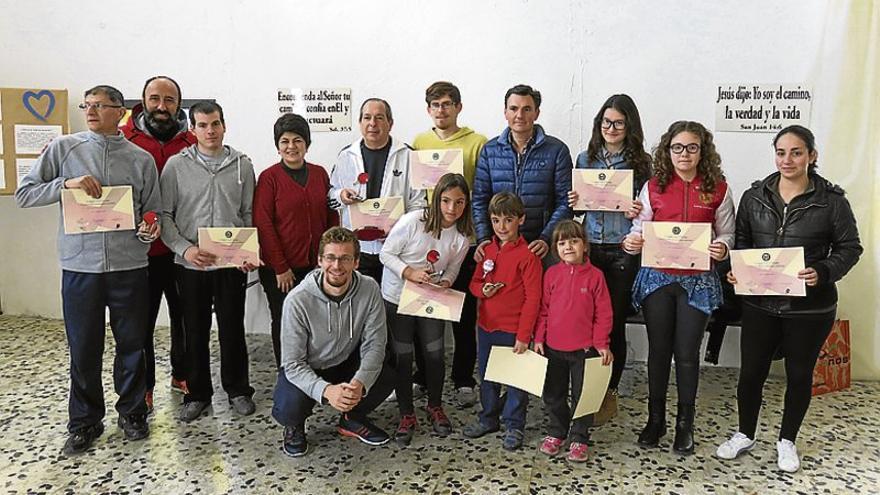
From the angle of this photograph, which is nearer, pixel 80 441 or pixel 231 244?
pixel 80 441

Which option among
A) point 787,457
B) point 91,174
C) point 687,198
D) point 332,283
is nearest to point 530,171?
point 687,198

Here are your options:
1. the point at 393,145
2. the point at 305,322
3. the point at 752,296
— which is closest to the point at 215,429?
the point at 305,322

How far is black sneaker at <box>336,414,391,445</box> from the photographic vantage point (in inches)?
114

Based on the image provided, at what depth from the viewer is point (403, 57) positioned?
4.15 m

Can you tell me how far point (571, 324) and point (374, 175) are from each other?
46.7 inches

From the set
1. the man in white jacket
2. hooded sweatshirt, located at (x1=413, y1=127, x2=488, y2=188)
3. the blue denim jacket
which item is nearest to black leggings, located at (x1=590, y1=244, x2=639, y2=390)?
the blue denim jacket

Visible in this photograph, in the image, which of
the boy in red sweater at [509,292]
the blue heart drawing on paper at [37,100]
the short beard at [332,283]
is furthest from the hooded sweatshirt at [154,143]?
the blue heart drawing on paper at [37,100]

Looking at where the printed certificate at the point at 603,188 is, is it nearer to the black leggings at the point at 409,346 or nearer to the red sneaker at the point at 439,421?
the black leggings at the point at 409,346

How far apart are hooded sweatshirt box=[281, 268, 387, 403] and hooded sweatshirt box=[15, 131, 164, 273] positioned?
723 millimetres

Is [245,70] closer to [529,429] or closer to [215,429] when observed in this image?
[215,429]

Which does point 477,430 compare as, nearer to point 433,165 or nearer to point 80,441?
point 433,165

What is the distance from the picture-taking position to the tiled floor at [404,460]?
2.56 meters

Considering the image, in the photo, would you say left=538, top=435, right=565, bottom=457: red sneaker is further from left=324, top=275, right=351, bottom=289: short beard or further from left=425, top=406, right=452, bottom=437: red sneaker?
left=324, top=275, right=351, bottom=289: short beard

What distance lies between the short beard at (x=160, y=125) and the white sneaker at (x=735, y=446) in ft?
9.33
